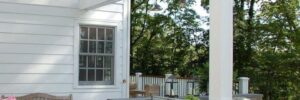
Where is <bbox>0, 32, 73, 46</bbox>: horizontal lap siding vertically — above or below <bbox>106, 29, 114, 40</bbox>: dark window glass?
below

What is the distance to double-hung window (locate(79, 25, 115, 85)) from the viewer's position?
6.85m

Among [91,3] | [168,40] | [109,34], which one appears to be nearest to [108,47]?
[109,34]

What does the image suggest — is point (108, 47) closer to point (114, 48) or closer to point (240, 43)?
point (114, 48)

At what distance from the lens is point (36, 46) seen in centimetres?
637

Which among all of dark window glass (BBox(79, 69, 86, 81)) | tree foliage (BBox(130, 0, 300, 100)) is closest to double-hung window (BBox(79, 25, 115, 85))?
dark window glass (BBox(79, 69, 86, 81))

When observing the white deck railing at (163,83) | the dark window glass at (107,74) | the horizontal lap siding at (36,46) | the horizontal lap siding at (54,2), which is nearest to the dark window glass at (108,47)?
the dark window glass at (107,74)

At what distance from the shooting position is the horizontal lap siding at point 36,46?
20.1 feet

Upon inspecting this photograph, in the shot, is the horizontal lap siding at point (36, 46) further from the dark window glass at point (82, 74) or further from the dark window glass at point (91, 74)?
the dark window glass at point (91, 74)

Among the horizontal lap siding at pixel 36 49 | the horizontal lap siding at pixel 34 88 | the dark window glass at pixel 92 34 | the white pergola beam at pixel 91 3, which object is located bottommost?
the horizontal lap siding at pixel 34 88

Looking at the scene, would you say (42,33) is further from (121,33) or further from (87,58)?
(121,33)

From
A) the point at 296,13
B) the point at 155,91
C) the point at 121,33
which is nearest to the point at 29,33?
the point at 121,33

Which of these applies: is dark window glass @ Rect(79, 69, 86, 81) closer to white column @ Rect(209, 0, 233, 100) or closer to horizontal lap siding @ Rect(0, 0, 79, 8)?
horizontal lap siding @ Rect(0, 0, 79, 8)

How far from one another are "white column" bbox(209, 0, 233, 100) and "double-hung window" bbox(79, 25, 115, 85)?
12.3 feet

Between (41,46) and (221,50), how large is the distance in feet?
12.4
